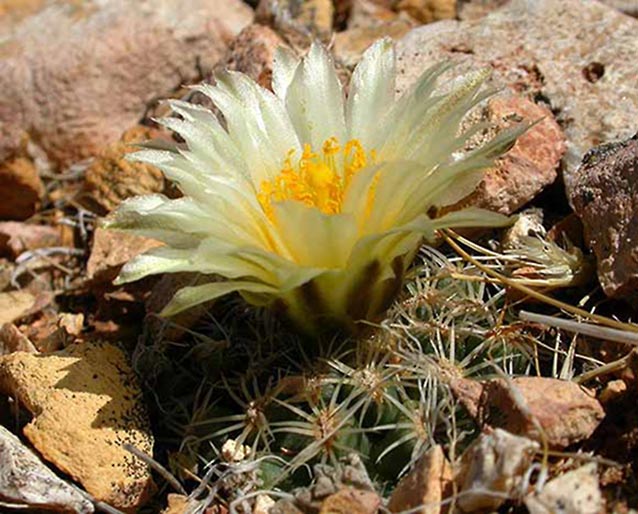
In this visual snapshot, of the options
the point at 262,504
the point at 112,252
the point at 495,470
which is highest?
the point at 112,252

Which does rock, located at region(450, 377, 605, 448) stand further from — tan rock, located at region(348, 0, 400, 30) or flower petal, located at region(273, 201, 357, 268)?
tan rock, located at region(348, 0, 400, 30)

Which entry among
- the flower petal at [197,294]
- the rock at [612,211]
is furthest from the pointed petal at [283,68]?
the rock at [612,211]

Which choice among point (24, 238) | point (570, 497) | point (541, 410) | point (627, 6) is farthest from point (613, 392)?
point (24, 238)

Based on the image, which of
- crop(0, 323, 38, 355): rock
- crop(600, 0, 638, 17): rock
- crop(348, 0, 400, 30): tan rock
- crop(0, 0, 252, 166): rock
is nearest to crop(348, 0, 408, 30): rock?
crop(348, 0, 400, 30): tan rock

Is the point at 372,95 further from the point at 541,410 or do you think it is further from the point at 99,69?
the point at 99,69

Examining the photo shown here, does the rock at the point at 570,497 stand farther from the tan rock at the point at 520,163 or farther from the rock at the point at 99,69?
the rock at the point at 99,69
